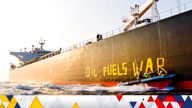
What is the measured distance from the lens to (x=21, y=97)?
4.46 m

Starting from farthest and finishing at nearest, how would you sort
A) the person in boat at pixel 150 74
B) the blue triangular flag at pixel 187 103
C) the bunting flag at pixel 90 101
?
the person in boat at pixel 150 74, the bunting flag at pixel 90 101, the blue triangular flag at pixel 187 103

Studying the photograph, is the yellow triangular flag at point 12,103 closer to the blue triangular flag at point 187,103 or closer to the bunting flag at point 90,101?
the bunting flag at point 90,101

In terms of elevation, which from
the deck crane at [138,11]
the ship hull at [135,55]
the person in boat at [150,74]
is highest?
the deck crane at [138,11]

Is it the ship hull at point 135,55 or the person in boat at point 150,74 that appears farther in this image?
the person in boat at point 150,74

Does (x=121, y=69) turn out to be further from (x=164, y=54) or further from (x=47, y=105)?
(x=47, y=105)

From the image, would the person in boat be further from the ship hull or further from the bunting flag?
the bunting flag

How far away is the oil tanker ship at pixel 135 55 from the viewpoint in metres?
15.8

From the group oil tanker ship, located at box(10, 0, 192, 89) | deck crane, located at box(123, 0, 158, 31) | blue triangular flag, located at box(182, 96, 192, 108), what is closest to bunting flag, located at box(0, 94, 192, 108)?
blue triangular flag, located at box(182, 96, 192, 108)

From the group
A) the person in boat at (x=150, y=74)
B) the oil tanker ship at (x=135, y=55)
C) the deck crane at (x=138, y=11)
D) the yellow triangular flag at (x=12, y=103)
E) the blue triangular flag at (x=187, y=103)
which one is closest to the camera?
the blue triangular flag at (x=187, y=103)

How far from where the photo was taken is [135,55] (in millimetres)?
19766

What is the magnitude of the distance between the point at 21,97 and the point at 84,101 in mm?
1054

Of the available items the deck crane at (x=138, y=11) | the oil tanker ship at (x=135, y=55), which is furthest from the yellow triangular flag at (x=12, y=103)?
the deck crane at (x=138, y=11)

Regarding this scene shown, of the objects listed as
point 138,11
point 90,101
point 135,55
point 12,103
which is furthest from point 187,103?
point 138,11

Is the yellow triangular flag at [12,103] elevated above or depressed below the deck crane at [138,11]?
below
